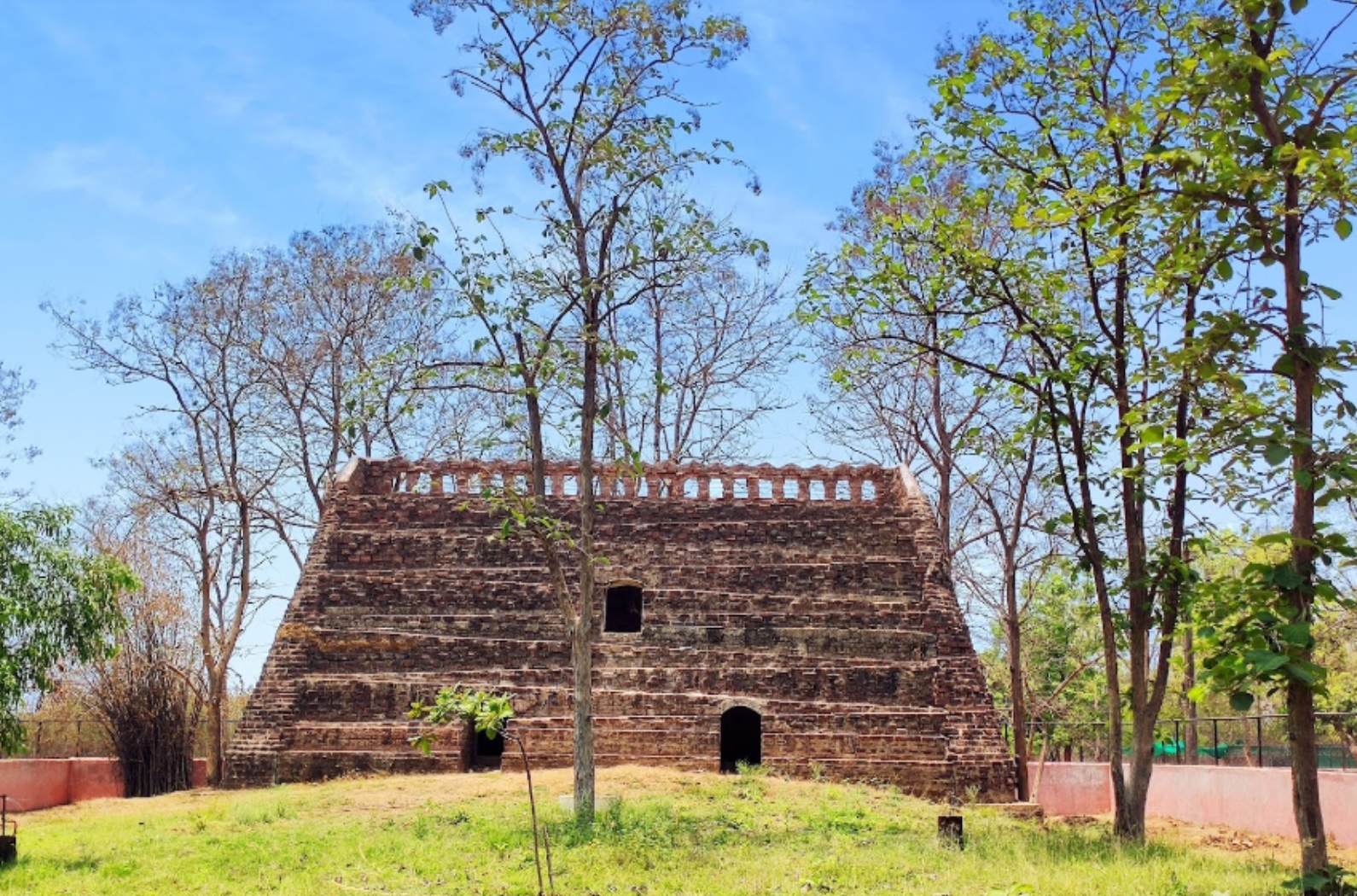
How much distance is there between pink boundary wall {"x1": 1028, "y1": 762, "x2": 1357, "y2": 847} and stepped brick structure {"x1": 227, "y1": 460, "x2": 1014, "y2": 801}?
115 inches

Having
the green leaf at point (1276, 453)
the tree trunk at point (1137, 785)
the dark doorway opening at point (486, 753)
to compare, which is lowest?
the dark doorway opening at point (486, 753)

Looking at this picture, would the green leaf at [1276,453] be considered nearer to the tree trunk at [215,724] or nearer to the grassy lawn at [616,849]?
the grassy lawn at [616,849]

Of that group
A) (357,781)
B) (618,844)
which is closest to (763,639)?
(357,781)

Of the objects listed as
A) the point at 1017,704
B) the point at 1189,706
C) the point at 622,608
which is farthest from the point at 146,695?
the point at 1189,706

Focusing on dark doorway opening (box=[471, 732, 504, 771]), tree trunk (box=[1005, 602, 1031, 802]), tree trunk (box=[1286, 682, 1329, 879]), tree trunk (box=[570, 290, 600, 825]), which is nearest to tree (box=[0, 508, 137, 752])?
tree trunk (box=[570, 290, 600, 825])

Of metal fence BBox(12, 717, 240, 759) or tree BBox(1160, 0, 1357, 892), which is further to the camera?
metal fence BBox(12, 717, 240, 759)

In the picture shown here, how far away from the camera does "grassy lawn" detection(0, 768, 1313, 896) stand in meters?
10.3

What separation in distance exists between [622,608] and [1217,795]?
32.1ft

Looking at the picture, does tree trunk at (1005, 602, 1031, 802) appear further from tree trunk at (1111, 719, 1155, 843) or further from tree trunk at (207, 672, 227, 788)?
tree trunk at (207, 672, 227, 788)

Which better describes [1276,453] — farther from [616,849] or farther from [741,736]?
[741,736]

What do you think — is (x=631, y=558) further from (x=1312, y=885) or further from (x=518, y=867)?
(x=1312, y=885)

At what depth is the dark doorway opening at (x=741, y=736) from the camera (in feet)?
68.5

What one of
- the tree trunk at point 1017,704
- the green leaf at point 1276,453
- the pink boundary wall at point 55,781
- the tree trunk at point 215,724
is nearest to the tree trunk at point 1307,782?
the green leaf at point 1276,453

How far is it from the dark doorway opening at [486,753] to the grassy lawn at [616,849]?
2.85 meters
